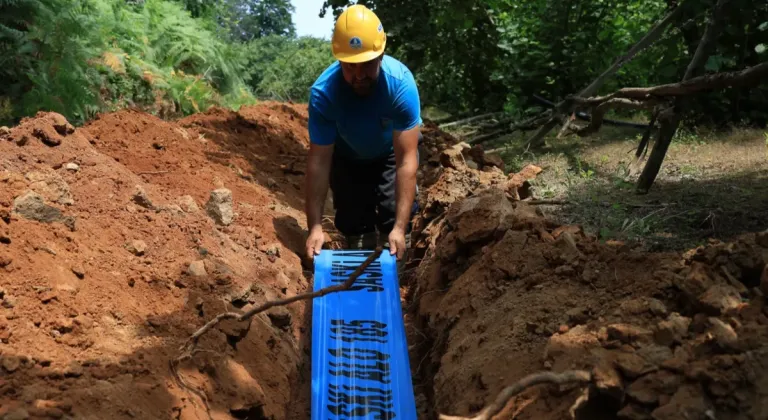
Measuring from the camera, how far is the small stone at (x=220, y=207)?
505 cm

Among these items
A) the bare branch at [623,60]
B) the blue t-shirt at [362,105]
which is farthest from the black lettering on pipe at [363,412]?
the bare branch at [623,60]

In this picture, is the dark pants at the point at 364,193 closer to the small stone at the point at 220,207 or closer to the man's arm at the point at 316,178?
the man's arm at the point at 316,178

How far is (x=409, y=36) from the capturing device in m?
8.70

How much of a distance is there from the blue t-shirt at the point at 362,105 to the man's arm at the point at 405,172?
3.0 inches

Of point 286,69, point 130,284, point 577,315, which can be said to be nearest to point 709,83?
point 577,315

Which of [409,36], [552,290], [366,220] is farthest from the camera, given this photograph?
[409,36]

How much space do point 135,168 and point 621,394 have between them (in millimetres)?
4479

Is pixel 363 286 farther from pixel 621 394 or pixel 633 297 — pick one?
pixel 621 394

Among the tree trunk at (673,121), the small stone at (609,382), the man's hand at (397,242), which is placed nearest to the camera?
the small stone at (609,382)

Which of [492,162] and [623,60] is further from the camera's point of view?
[623,60]

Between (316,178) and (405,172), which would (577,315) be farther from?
(316,178)

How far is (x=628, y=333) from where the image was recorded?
8.32ft

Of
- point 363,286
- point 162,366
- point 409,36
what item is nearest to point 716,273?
point 363,286

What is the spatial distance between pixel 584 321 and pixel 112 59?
24.9 feet
